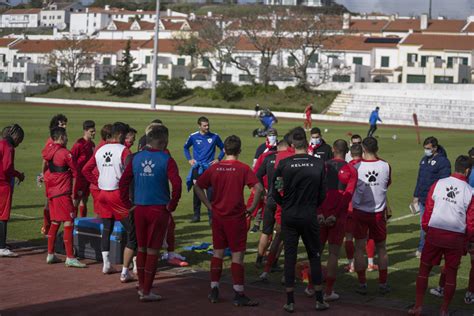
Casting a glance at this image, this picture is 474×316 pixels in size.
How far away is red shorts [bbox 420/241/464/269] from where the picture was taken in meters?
9.16

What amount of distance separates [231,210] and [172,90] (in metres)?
71.2

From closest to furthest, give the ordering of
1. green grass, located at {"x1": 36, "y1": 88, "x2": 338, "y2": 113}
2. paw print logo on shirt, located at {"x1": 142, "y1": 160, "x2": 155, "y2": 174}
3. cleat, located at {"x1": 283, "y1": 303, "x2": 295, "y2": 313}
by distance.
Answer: cleat, located at {"x1": 283, "y1": 303, "x2": 295, "y2": 313} < paw print logo on shirt, located at {"x1": 142, "y1": 160, "x2": 155, "y2": 174} < green grass, located at {"x1": 36, "y1": 88, "x2": 338, "y2": 113}

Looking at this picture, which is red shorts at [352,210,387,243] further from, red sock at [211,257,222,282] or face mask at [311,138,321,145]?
face mask at [311,138,321,145]

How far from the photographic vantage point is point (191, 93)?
8169cm

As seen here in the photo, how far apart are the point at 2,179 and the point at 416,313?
6.62 m

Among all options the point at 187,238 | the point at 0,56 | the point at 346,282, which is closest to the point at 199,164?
the point at 187,238

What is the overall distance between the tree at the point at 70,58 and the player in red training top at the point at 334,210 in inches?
3315

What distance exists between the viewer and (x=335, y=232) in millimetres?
10180

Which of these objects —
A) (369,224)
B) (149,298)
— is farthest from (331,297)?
(149,298)

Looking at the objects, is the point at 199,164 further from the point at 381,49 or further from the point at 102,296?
the point at 381,49

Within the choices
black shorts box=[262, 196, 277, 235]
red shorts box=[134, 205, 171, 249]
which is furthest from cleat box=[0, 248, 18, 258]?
black shorts box=[262, 196, 277, 235]

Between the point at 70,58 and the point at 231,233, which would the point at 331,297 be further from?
the point at 70,58

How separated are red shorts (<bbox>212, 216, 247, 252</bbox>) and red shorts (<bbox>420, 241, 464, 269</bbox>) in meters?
2.27

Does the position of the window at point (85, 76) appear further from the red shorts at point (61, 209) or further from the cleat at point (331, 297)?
the cleat at point (331, 297)
